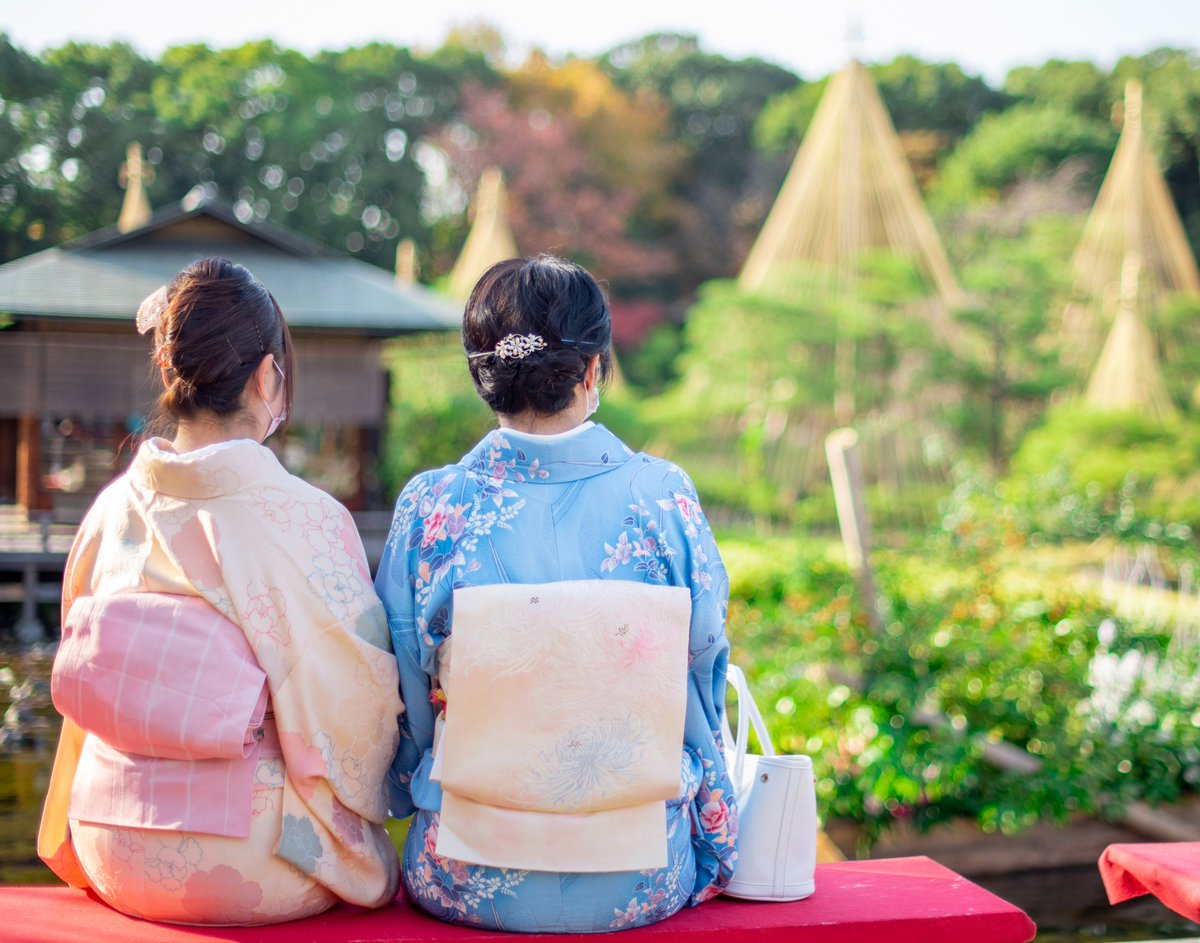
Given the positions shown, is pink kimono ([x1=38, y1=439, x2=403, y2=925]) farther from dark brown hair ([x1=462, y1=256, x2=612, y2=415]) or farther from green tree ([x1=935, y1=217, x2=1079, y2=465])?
green tree ([x1=935, y1=217, x2=1079, y2=465])

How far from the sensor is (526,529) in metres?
1.26

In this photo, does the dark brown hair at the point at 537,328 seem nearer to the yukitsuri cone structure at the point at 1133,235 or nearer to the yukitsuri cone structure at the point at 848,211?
the yukitsuri cone structure at the point at 848,211

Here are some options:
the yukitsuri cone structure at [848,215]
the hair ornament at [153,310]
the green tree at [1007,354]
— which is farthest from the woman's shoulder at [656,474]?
the yukitsuri cone structure at [848,215]

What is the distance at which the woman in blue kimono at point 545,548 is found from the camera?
1.23 metres

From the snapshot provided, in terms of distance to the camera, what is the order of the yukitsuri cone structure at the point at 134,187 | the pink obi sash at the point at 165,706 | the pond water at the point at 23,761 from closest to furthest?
the pink obi sash at the point at 165,706, the pond water at the point at 23,761, the yukitsuri cone structure at the point at 134,187

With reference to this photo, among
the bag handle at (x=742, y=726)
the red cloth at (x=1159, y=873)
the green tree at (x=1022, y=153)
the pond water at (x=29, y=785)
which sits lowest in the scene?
the pond water at (x=29, y=785)

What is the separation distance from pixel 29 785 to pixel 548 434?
222 centimetres

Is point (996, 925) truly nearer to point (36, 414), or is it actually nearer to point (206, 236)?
point (36, 414)

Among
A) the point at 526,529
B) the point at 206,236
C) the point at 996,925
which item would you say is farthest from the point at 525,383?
the point at 206,236

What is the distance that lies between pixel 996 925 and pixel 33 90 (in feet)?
10.1

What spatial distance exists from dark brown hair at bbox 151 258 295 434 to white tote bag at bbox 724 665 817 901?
655 mm

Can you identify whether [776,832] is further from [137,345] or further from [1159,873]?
[137,345]

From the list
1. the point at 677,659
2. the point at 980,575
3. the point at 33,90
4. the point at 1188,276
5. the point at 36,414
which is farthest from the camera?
the point at 1188,276

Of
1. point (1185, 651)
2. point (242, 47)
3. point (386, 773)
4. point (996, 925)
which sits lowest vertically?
point (1185, 651)
